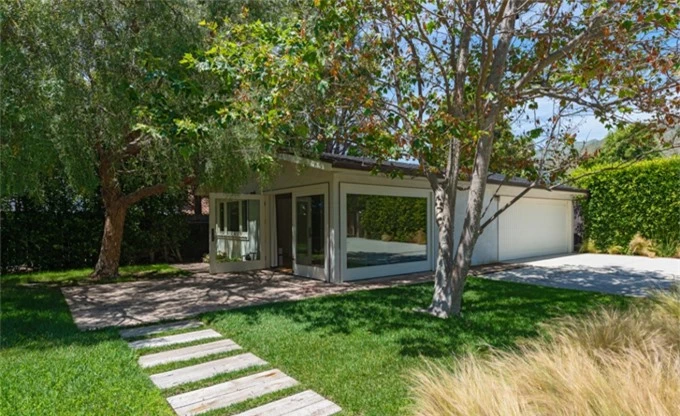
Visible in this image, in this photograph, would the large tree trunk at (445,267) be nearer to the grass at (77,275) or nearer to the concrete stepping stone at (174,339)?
the concrete stepping stone at (174,339)

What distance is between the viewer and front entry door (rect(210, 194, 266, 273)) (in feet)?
38.1

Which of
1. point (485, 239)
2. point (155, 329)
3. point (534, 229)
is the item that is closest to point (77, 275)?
point (155, 329)

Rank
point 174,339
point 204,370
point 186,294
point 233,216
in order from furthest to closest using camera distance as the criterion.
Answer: point 233,216, point 186,294, point 174,339, point 204,370

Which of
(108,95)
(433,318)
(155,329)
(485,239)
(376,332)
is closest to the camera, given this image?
(376,332)

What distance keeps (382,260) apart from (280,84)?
6.40 metres

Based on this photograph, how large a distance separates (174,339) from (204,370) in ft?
4.17

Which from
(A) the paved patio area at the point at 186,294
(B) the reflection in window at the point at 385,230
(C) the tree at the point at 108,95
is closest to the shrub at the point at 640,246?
(B) the reflection in window at the point at 385,230

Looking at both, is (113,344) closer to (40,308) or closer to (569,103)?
(40,308)

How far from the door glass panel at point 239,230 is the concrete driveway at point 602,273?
6458 mm

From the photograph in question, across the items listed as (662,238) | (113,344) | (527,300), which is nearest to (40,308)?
(113,344)

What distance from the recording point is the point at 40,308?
22.4 ft

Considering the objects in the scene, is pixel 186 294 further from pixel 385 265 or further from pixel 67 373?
pixel 385 265

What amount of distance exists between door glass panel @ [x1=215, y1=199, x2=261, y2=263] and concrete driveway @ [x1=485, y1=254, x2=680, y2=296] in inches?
254

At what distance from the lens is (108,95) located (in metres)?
6.54
